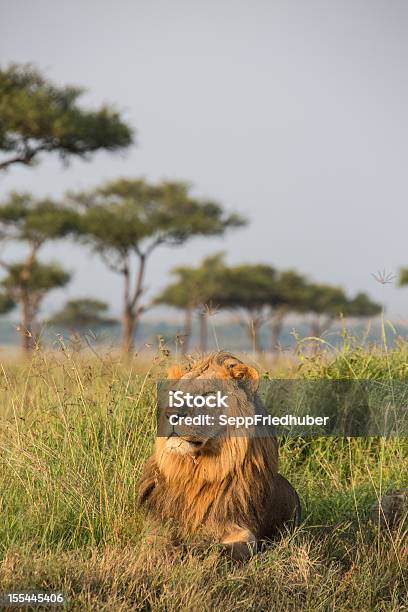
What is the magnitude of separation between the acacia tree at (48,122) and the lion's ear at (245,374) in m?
20.0

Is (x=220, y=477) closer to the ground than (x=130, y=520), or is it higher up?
higher up

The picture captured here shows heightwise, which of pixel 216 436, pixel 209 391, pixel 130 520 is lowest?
pixel 130 520

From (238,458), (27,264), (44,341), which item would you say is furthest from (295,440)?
(27,264)

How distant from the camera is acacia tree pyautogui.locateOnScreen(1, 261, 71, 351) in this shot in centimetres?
3067

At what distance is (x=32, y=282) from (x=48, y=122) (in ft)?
27.2

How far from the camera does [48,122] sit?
24156 mm

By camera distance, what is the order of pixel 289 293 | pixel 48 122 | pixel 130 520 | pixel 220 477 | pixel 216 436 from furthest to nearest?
pixel 289 293 < pixel 48 122 < pixel 130 520 < pixel 220 477 < pixel 216 436

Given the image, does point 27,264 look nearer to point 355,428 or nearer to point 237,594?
point 355,428

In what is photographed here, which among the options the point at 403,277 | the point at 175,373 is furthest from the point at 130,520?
the point at 403,277

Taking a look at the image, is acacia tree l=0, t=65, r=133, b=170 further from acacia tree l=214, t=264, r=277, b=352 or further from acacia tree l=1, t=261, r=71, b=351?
acacia tree l=214, t=264, r=277, b=352

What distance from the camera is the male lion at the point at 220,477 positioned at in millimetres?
4707

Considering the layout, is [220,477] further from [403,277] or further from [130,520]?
[403,277]

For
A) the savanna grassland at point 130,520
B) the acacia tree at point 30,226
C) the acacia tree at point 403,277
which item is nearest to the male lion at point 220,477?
the savanna grassland at point 130,520

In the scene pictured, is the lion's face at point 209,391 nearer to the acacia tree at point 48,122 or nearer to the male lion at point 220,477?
the male lion at point 220,477
